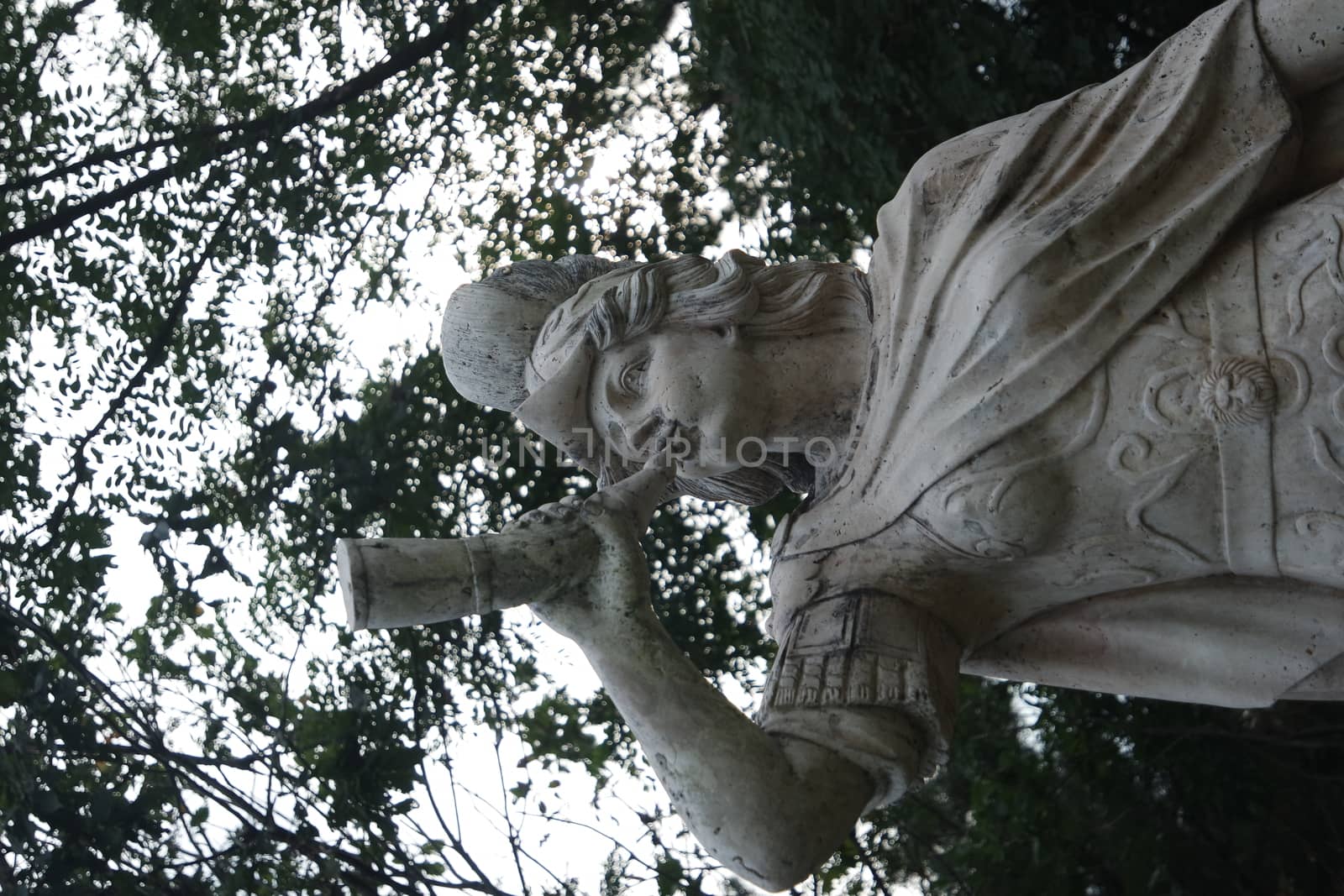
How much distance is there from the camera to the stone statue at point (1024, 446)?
198cm

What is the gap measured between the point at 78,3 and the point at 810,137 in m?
1.99

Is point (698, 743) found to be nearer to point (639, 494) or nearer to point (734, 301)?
point (639, 494)

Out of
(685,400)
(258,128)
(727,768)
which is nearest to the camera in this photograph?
(727,768)

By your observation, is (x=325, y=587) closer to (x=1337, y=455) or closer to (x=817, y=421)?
(x=817, y=421)

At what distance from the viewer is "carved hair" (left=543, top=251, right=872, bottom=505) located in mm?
2371

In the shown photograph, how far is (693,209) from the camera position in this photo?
4.37m

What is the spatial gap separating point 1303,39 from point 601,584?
1.26 meters

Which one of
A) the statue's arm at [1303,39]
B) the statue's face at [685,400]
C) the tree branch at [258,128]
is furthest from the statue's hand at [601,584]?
the tree branch at [258,128]

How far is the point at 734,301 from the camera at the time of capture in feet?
7.75

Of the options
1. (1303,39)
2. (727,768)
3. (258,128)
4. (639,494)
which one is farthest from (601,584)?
(258,128)

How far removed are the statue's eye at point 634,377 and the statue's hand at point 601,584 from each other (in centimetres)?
33

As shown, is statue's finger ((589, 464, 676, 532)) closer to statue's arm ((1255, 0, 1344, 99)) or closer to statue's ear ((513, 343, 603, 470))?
statue's ear ((513, 343, 603, 470))

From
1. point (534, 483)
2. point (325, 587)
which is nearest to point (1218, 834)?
point (534, 483)

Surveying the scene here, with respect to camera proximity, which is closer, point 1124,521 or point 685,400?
point 1124,521
